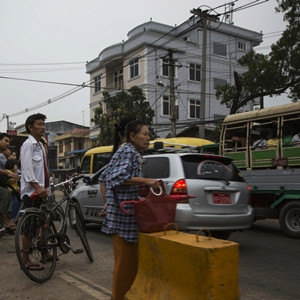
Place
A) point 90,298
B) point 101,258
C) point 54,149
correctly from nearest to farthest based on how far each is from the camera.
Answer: point 90,298
point 101,258
point 54,149

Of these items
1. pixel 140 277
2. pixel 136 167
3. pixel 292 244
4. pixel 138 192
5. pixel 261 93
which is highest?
pixel 261 93

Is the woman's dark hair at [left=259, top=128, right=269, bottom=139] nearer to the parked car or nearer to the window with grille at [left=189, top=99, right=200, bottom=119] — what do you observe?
the parked car

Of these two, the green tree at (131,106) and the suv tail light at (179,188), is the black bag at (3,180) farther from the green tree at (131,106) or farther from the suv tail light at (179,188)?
the green tree at (131,106)

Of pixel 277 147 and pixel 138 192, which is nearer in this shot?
pixel 138 192

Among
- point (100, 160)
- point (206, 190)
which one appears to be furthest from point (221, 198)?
point (100, 160)

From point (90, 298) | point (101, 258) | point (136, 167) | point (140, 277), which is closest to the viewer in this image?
point (136, 167)

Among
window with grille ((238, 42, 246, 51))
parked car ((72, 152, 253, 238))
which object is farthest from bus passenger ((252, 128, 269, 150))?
window with grille ((238, 42, 246, 51))

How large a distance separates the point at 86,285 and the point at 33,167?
1601 millimetres

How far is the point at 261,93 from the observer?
18141 millimetres

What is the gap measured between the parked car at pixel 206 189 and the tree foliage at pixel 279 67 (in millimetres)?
11254

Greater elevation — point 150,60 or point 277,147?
point 150,60

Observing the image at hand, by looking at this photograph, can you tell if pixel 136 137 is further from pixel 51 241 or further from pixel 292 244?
pixel 292 244

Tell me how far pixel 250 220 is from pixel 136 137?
4.00m

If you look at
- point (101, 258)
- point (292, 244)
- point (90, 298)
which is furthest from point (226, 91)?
point (90, 298)
